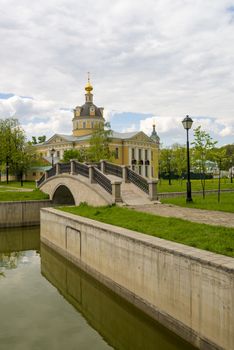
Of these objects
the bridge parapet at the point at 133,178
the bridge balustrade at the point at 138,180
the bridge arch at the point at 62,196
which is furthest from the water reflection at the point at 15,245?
the bridge balustrade at the point at 138,180

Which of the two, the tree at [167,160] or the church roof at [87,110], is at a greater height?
the church roof at [87,110]

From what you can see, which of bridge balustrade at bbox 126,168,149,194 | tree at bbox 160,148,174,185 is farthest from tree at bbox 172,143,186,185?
bridge balustrade at bbox 126,168,149,194

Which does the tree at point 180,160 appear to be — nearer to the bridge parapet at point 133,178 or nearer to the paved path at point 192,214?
the bridge parapet at point 133,178

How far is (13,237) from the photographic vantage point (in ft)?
82.6

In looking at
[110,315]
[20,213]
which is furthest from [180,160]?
[110,315]

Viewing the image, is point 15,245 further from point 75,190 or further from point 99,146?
point 99,146

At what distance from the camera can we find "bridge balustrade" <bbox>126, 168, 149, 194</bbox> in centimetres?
2098

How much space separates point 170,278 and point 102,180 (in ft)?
40.5

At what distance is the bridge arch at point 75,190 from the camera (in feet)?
67.1

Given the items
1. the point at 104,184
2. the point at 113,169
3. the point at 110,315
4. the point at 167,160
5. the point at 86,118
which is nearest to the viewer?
the point at 110,315

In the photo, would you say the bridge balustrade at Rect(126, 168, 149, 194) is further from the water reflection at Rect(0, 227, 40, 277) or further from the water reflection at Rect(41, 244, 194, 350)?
the water reflection at Rect(0, 227, 40, 277)

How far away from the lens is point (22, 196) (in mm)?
30297

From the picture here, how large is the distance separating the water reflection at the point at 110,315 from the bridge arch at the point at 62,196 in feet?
40.3

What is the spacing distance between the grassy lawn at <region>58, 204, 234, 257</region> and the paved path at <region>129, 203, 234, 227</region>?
849mm
